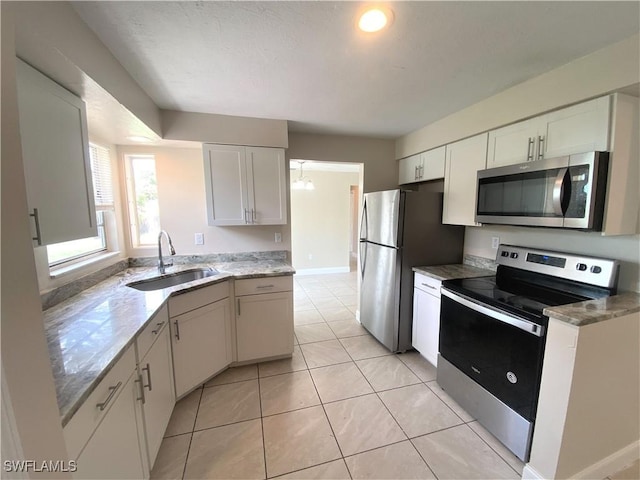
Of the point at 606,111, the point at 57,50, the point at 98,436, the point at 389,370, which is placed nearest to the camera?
the point at 98,436

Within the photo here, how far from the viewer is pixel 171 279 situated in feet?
7.97

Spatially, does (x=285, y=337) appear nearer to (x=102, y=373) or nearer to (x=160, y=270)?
(x=160, y=270)

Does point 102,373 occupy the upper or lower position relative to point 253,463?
upper

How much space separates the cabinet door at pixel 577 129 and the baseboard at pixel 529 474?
1777 millimetres

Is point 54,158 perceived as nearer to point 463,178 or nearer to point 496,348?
point 496,348

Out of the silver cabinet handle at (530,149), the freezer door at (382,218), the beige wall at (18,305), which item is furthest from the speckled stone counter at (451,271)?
the beige wall at (18,305)

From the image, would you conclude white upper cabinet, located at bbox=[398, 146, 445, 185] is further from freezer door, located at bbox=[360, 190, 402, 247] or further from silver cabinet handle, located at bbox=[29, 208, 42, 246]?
silver cabinet handle, located at bbox=[29, 208, 42, 246]

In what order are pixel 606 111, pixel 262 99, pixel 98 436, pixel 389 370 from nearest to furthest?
pixel 98 436
pixel 606 111
pixel 262 99
pixel 389 370

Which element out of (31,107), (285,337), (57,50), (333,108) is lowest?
(285,337)

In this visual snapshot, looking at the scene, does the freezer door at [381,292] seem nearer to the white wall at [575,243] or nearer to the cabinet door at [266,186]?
the white wall at [575,243]

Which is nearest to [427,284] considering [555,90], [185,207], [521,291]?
[521,291]

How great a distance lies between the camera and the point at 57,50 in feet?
3.51

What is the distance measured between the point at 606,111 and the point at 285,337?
8.85ft

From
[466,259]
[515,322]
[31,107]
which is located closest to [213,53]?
[31,107]
